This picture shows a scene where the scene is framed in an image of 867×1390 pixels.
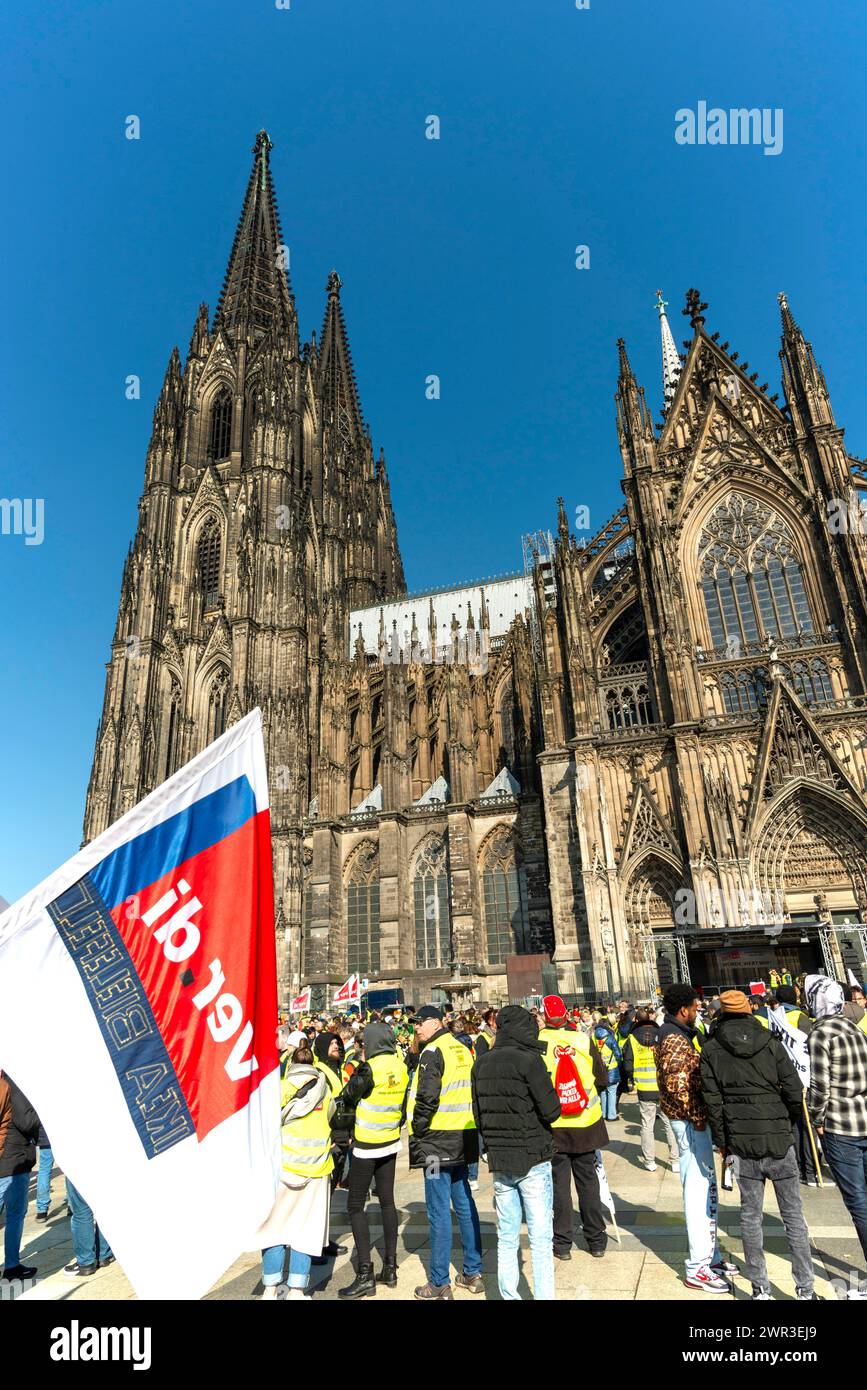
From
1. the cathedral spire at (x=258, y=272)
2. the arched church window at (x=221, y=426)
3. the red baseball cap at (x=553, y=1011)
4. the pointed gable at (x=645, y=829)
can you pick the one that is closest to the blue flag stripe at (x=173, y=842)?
the red baseball cap at (x=553, y=1011)

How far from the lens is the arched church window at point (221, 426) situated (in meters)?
47.4

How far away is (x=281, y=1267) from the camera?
18.2 ft

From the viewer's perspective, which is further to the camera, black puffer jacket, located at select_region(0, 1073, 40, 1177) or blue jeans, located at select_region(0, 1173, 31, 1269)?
black puffer jacket, located at select_region(0, 1073, 40, 1177)

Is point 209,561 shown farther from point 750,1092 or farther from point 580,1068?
point 750,1092

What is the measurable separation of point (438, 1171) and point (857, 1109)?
282cm

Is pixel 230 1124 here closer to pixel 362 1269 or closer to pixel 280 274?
pixel 362 1269

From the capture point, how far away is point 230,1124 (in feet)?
11.7

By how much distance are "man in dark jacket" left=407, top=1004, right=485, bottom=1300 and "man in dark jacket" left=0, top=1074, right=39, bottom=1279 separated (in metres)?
3.22

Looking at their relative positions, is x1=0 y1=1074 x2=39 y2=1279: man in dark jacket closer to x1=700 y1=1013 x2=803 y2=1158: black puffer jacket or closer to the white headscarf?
x1=700 y1=1013 x2=803 y2=1158: black puffer jacket

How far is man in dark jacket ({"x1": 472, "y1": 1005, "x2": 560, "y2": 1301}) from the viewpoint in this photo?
15.6 feet

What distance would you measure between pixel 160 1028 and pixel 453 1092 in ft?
9.49

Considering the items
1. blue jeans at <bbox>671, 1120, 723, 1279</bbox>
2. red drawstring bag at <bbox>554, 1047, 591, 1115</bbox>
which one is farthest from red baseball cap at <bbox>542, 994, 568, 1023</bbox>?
blue jeans at <bbox>671, 1120, 723, 1279</bbox>

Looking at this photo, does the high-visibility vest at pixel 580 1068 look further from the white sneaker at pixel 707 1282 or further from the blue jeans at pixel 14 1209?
the blue jeans at pixel 14 1209

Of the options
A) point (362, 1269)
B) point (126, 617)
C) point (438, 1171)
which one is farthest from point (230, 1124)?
point (126, 617)
